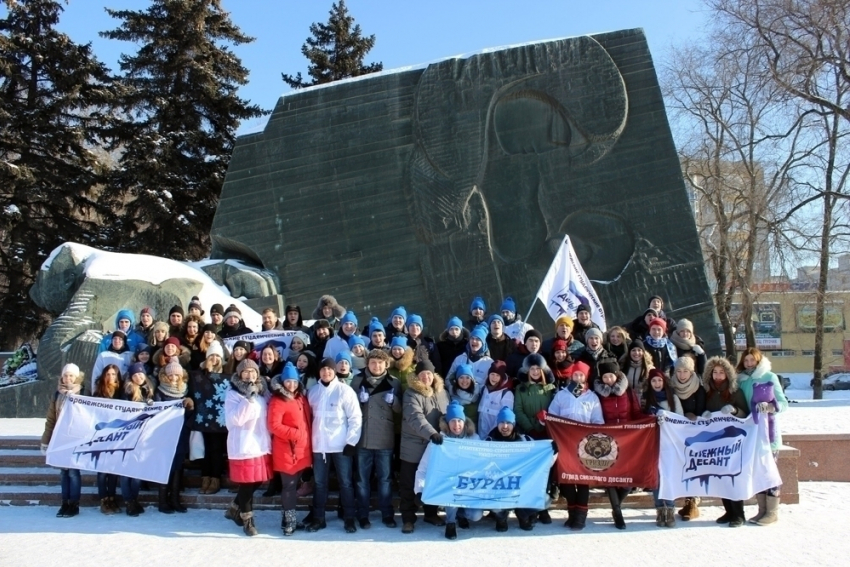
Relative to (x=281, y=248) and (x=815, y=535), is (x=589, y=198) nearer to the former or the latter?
(x=281, y=248)

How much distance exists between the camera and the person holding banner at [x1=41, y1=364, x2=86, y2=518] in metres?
5.37

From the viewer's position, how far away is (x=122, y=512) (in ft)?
17.8

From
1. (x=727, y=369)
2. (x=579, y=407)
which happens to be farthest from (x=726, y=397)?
(x=579, y=407)

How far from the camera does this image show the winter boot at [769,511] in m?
5.12

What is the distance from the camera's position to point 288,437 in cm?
492

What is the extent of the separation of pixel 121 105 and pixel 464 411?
53.8ft

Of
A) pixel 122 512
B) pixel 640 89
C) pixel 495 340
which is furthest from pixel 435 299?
pixel 122 512

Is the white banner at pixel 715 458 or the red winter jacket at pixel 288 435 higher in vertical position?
the red winter jacket at pixel 288 435

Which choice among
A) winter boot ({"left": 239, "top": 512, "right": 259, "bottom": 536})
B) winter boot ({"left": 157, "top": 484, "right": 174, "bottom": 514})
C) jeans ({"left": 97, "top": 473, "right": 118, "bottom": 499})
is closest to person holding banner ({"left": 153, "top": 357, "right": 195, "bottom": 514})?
winter boot ({"left": 157, "top": 484, "right": 174, "bottom": 514})

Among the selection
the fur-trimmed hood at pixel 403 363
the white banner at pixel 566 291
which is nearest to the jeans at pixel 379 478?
the fur-trimmed hood at pixel 403 363

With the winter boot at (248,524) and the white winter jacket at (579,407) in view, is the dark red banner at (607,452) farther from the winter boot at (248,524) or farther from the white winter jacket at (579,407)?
the winter boot at (248,524)

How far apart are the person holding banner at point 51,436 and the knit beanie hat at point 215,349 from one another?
0.96 metres

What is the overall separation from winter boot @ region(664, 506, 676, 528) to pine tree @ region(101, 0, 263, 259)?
14860mm

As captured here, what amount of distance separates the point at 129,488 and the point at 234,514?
861 millimetres
